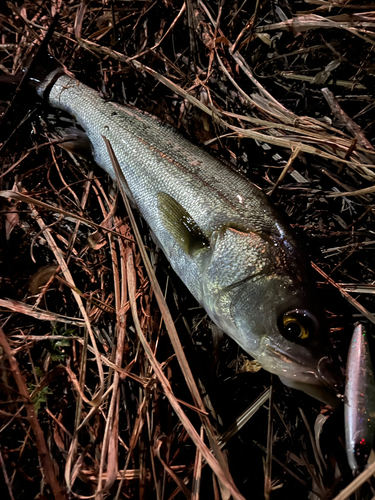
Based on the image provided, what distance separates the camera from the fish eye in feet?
4.73

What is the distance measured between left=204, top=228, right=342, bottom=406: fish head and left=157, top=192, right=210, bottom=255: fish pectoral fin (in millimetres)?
96

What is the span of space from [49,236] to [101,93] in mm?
1108

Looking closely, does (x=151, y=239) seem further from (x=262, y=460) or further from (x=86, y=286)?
(x=262, y=460)

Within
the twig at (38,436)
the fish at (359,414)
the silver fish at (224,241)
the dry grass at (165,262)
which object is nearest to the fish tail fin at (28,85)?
the dry grass at (165,262)

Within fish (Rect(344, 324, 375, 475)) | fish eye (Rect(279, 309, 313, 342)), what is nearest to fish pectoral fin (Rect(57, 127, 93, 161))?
fish eye (Rect(279, 309, 313, 342))

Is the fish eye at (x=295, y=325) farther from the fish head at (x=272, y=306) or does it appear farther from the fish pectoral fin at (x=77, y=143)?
the fish pectoral fin at (x=77, y=143)

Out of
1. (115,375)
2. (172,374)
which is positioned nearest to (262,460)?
(172,374)

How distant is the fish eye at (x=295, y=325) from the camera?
1441 mm

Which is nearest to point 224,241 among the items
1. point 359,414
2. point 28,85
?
point 359,414

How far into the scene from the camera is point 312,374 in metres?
1.38

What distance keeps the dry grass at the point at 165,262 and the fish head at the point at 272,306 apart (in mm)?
348

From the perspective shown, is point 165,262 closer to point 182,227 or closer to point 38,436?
point 182,227

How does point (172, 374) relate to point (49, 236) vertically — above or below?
below

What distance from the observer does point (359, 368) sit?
1.46 metres
